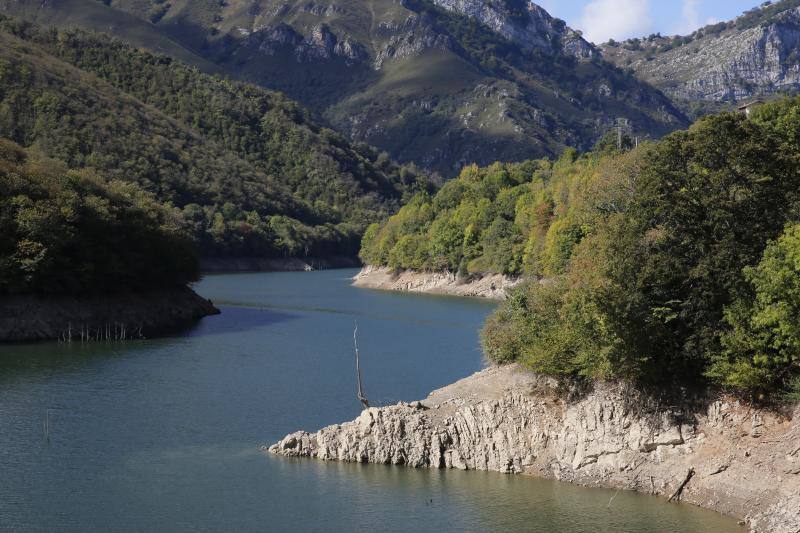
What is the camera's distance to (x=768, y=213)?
1527 inches

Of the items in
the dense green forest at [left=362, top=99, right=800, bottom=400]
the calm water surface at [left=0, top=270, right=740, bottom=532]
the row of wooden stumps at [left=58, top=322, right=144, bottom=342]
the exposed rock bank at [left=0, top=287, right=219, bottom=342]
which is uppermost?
the dense green forest at [left=362, top=99, right=800, bottom=400]

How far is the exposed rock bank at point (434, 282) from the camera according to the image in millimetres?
125312

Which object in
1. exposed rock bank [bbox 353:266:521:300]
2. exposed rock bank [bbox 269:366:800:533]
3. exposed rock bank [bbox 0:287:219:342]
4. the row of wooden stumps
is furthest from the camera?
exposed rock bank [bbox 353:266:521:300]

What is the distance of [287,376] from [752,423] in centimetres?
3401

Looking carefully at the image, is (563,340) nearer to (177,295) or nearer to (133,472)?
(133,472)

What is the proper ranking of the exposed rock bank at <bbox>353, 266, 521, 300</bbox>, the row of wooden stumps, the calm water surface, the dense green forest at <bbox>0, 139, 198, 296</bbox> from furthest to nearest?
→ the exposed rock bank at <bbox>353, 266, 521, 300</bbox>, the row of wooden stumps, the dense green forest at <bbox>0, 139, 198, 296</bbox>, the calm water surface

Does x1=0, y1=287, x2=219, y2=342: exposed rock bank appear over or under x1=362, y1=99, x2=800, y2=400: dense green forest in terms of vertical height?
under

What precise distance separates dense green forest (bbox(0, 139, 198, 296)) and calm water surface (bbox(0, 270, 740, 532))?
8590 millimetres

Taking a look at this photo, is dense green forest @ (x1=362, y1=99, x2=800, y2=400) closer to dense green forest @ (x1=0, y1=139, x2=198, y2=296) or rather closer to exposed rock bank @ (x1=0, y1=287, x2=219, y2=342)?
exposed rock bank @ (x1=0, y1=287, x2=219, y2=342)

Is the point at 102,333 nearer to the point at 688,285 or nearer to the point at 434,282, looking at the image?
the point at 688,285

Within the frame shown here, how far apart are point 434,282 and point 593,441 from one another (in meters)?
105

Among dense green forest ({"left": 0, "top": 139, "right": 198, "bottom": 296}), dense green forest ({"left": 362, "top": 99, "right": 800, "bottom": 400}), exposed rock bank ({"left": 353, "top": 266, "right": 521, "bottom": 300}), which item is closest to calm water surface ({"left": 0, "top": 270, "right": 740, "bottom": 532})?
dense green forest ({"left": 362, "top": 99, "right": 800, "bottom": 400})

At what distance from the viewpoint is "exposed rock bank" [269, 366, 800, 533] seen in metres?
33.4

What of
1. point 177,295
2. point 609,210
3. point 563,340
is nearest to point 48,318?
point 177,295
